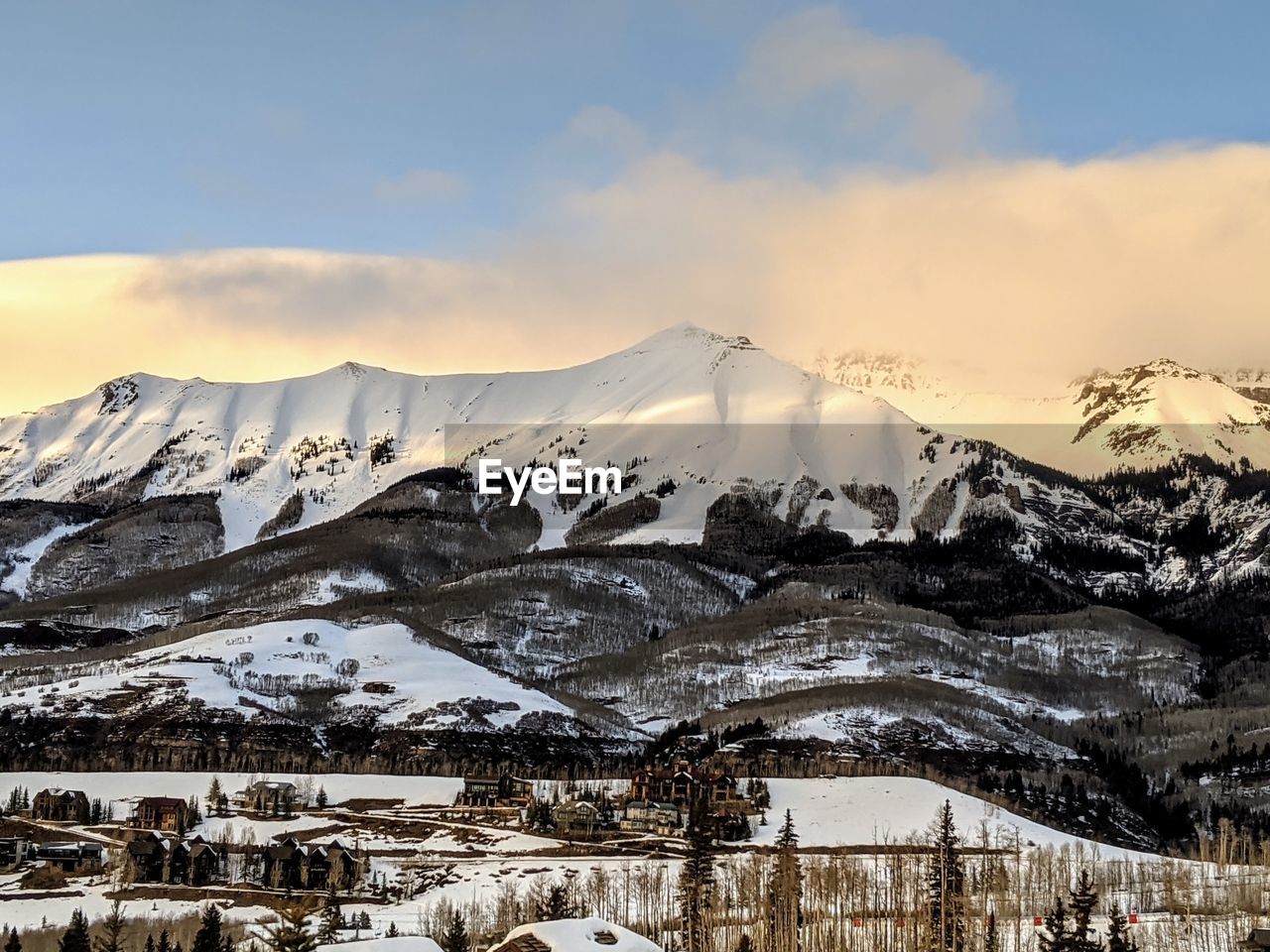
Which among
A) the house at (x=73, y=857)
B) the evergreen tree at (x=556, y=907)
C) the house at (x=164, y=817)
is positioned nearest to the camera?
the evergreen tree at (x=556, y=907)

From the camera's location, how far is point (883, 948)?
14938 centimetres

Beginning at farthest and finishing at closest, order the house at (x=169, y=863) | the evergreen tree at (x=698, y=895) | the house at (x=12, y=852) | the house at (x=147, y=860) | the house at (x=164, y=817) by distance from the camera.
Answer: the house at (x=164, y=817) → the house at (x=12, y=852) → the house at (x=169, y=863) → the house at (x=147, y=860) → the evergreen tree at (x=698, y=895)

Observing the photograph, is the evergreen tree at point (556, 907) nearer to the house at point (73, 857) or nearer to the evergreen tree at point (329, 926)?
the evergreen tree at point (329, 926)

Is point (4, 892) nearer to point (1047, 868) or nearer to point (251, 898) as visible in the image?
point (251, 898)

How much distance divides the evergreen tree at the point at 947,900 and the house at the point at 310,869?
60.1 metres

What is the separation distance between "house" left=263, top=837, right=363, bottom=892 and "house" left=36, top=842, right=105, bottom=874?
17895mm

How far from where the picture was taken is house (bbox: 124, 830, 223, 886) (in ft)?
564

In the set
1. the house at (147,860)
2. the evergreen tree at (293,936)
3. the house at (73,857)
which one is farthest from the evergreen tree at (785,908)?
the house at (73,857)

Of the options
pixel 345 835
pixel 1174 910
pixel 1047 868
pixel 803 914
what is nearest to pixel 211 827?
pixel 345 835

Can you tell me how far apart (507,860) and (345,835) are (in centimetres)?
2136

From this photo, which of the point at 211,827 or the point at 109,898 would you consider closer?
the point at 109,898

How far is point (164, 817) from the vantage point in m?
198

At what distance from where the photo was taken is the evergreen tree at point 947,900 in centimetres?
12656

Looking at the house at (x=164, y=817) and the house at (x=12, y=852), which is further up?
the house at (x=164, y=817)
